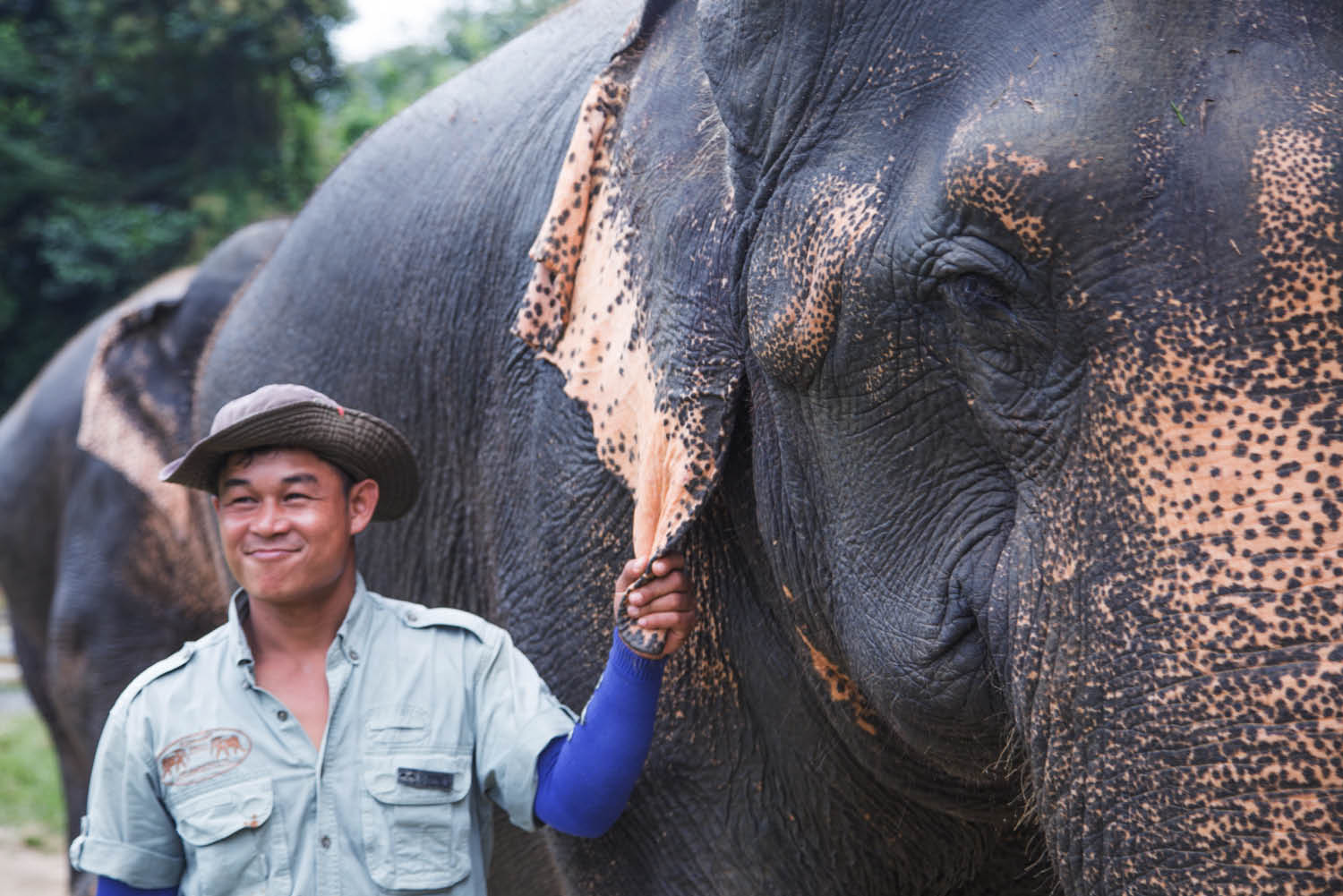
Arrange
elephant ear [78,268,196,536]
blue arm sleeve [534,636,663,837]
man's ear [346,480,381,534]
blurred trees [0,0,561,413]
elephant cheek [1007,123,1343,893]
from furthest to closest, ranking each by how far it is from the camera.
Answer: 1. blurred trees [0,0,561,413]
2. elephant ear [78,268,196,536]
3. man's ear [346,480,381,534]
4. blue arm sleeve [534,636,663,837]
5. elephant cheek [1007,123,1343,893]

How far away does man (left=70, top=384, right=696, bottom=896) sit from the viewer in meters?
2.08

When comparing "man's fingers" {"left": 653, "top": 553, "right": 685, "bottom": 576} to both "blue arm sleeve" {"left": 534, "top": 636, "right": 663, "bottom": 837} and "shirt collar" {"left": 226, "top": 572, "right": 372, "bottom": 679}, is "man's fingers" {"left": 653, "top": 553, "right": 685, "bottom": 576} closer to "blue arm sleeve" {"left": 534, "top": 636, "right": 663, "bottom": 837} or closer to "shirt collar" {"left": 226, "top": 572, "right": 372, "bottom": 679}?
"blue arm sleeve" {"left": 534, "top": 636, "right": 663, "bottom": 837}

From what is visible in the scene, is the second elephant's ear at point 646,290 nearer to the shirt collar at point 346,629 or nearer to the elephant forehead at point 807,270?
the elephant forehead at point 807,270

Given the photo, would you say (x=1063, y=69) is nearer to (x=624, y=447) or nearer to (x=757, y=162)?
(x=757, y=162)

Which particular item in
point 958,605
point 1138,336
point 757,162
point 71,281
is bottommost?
point 71,281

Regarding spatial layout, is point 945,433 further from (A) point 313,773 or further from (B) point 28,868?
(B) point 28,868

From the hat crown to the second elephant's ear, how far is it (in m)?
0.32

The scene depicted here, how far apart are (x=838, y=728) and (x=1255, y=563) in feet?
2.69

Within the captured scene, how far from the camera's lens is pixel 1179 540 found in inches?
51.8

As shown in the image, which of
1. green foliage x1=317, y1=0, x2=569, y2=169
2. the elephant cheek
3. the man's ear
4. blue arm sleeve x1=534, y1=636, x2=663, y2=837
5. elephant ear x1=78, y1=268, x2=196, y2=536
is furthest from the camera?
green foliage x1=317, y1=0, x2=569, y2=169

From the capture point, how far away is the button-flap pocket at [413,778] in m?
2.12

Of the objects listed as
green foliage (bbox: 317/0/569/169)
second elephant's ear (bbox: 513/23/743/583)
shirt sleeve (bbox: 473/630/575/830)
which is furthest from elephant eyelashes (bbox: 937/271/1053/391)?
green foliage (bbox: 317/0/569/169)

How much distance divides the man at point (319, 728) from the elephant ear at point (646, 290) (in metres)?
0.18

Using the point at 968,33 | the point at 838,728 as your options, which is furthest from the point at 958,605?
the point at 968,33
